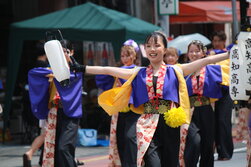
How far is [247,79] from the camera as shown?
7.08 metres

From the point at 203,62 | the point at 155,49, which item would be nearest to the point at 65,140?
the point at 155,49

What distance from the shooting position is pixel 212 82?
9602 millimetres

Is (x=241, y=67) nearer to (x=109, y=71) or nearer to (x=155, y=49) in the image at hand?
(x=155, y=49)

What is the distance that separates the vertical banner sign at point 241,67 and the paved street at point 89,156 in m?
3.65

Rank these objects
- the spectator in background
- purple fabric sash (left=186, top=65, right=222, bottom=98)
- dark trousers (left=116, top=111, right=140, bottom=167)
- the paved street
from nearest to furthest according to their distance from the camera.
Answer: dark trousers (left=116, top=111, right=140, bottom=167) < purple fabric sash (left=186, top=65, right=222, bottom=98) < the paved street < the spectator in background

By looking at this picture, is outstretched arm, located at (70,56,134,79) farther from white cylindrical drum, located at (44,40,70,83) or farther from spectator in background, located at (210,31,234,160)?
spectator in background, located at (210,31,234,160)

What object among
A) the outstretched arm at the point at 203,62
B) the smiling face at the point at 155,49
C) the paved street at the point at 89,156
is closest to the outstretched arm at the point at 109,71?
the smiling face at the point at 155,49

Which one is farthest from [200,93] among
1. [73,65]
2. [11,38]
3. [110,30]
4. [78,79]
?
[11,38]

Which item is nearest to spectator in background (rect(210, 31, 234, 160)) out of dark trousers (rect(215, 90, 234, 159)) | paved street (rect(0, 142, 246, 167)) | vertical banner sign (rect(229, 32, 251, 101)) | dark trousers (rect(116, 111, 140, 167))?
dark trousers (rect(215, 90, 234, 159))

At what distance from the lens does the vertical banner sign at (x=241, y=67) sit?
7039 mm

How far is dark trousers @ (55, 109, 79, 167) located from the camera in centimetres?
852

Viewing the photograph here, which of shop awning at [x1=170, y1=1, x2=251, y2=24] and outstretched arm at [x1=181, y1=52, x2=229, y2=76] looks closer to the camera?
outstretched arm at [x1=181, y1=52, x2=229, y2=76]

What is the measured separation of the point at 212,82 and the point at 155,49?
264 centimetres

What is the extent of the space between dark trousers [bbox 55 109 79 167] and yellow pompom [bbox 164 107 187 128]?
1981mm
